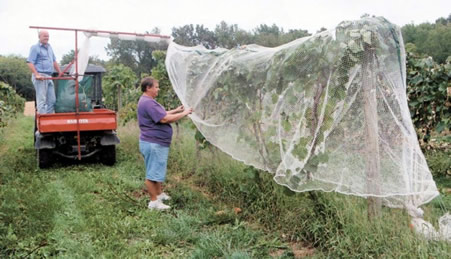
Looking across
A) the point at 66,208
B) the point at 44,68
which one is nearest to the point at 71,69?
the point at 44,68

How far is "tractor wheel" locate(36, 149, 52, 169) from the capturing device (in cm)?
779

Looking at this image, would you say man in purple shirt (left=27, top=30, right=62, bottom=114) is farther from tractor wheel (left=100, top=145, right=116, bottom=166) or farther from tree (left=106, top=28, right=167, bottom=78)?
tree (left=106, top=28, right=167, bottom=78)

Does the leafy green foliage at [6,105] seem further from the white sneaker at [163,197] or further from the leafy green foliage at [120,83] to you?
the white sneaker at [163,197]

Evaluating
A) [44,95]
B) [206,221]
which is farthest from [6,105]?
[206,221]

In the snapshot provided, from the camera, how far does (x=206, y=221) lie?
4.55 m

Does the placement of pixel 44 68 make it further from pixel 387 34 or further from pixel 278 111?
pixel 387 34

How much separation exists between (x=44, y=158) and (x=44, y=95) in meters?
1.15

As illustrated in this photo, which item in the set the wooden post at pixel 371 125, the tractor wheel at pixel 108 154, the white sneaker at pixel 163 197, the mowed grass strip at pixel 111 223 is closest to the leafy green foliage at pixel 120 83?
the tractor wheel at pixel 108 154

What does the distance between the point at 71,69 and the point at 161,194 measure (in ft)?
12.8

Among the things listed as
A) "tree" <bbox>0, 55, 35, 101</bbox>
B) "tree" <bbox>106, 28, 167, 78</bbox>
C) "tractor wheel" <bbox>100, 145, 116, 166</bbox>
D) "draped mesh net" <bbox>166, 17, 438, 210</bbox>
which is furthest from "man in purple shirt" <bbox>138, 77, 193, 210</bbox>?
"tree" <bbox>0, 55, 35, 101</bbox>

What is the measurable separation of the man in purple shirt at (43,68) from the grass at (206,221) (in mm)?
1755

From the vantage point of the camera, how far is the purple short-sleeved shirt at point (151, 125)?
5.12 meters

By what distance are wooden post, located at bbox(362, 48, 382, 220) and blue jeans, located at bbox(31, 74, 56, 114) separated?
6.23 meters

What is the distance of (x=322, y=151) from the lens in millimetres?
3348
